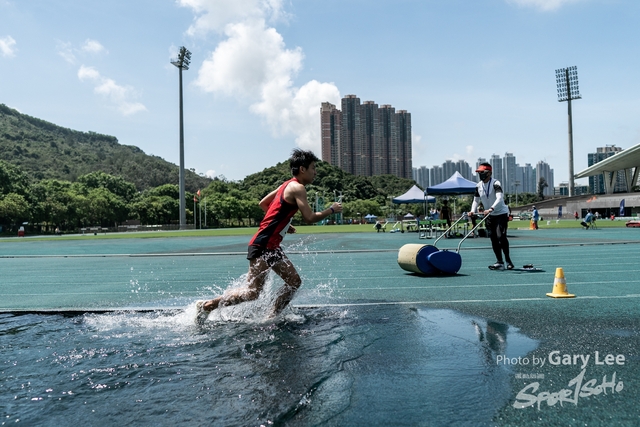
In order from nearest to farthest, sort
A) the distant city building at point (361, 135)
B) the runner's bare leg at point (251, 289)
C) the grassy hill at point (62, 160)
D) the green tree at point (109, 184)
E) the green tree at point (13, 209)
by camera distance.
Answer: the runner's bare leg at point (251, 289) < the green tree at point (13, 209) < the green tree at point (109, 184) < the grassy hill at point (62, 160) < the distant city building at point (361, 135)

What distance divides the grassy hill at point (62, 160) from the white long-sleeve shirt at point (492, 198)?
5946 inches

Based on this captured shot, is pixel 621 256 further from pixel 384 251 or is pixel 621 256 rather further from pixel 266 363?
pixel 266 363

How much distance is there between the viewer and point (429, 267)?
9.45 m

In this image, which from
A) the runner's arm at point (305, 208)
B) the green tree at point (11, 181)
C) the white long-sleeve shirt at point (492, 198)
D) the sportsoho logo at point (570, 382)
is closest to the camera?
the sportsoho logo at point (570, 382)

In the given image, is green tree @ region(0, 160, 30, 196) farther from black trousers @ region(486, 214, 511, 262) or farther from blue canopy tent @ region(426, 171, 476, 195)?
black trousers @ region(486, 214, 511, 262)

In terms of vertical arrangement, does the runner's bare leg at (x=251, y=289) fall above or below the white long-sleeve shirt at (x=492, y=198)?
below

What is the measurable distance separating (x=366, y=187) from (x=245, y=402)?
478ft

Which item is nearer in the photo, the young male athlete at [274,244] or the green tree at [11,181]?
the young male athlete at [274,244]

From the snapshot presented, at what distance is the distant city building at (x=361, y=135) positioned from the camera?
18962 cm

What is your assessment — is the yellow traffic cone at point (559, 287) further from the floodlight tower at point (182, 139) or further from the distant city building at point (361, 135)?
the distant city building at point (361, 135)

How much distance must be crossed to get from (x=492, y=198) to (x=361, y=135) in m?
187

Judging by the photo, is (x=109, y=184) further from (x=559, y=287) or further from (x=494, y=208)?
(x=559, y=287)

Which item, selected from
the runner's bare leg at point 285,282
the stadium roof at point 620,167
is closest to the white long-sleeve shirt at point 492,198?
the runner's bare leg at point 285,282

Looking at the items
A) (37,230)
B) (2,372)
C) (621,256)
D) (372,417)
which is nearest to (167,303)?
(2,372)
